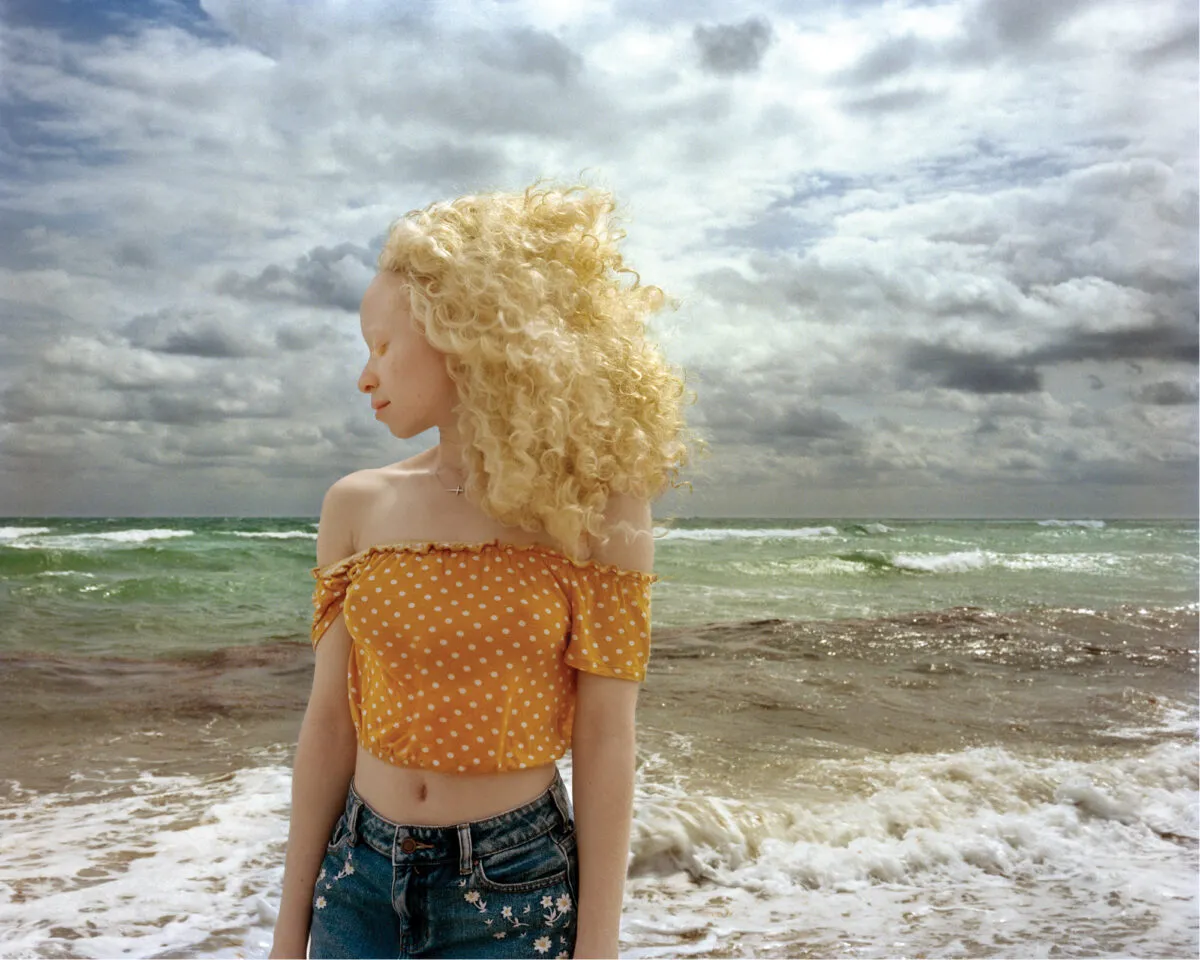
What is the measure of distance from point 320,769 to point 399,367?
649 millimetres

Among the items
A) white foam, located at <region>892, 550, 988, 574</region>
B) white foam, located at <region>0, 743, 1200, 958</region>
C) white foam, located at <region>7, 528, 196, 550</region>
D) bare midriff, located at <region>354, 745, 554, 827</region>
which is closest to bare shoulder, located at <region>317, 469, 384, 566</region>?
bare midriff, located at <region>354, 745, 554, 827</region>

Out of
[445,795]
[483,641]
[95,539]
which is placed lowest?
[95,539]

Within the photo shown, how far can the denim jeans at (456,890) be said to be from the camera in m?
1.50

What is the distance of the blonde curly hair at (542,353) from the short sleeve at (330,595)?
257 mm

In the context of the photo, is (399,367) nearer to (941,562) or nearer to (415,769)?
(415,769)

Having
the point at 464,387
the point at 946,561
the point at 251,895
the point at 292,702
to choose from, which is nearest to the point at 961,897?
the point at 251,895

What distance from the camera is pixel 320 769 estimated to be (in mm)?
1660

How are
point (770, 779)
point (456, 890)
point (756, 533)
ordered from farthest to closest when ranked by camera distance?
point (756, 533) < point (770, 779) < point (456, 890)

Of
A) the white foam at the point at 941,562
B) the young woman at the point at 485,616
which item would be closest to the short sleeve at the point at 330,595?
the young woman at the point at 485,616

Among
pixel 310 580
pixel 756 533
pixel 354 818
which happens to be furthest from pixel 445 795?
pixel 756 533

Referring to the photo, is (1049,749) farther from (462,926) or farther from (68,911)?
(462,926)

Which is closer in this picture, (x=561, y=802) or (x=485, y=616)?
(x=485, y=616)

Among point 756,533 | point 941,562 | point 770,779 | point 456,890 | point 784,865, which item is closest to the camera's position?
point 456,890

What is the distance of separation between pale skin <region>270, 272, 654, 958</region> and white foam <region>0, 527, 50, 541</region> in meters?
23.2
